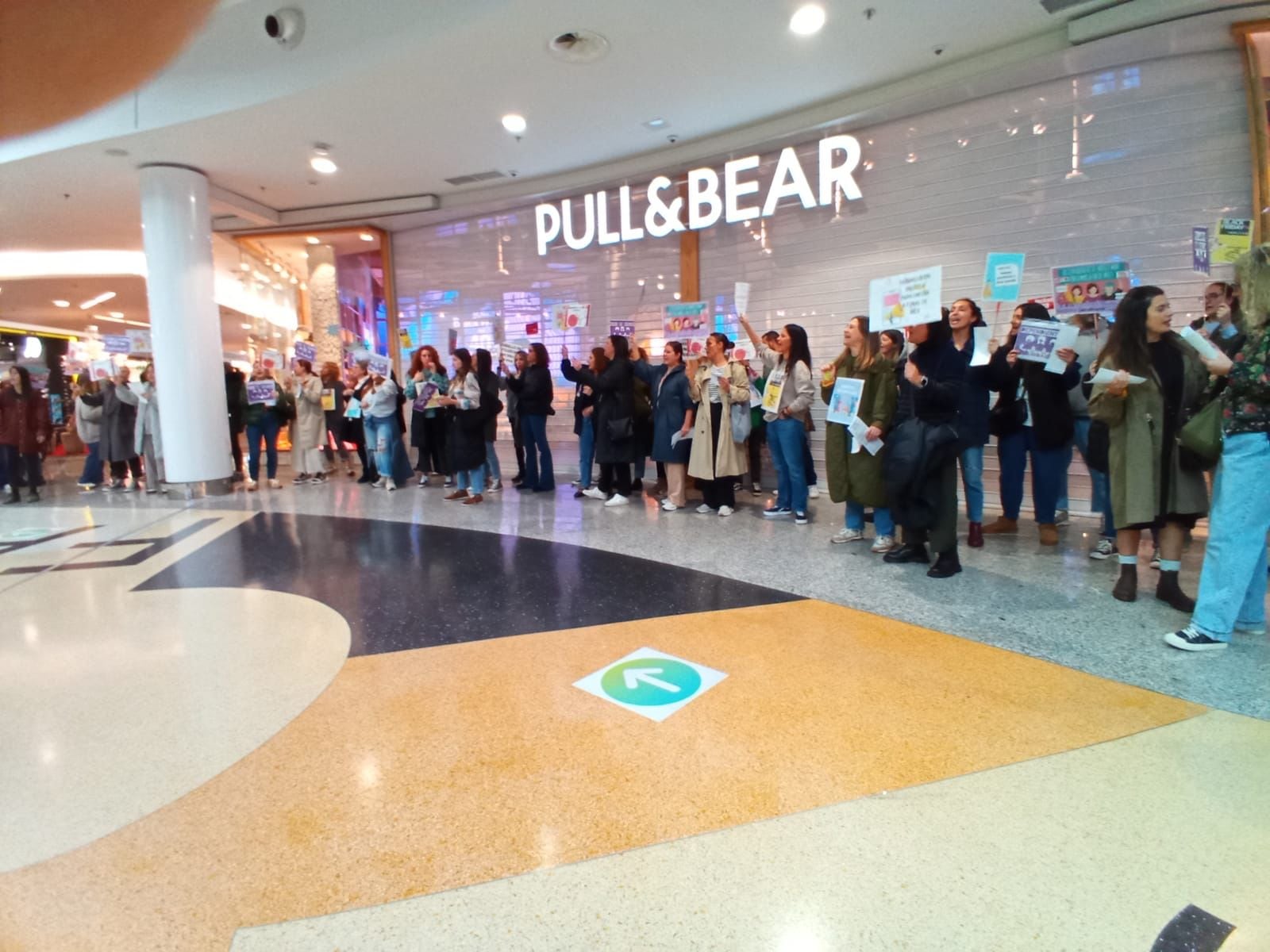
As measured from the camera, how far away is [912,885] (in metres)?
1.52

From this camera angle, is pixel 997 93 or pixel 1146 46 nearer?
pixel 1146 46

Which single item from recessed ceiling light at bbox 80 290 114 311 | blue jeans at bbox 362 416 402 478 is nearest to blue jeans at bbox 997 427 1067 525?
blue jeans at bbox 362 416 402 478

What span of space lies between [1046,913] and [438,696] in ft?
6.47

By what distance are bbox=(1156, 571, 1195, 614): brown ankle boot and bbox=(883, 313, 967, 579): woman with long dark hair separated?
94 centimetres

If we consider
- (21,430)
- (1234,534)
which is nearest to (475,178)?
(21,430)

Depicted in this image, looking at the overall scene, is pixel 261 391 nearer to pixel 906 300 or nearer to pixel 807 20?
pixel 807 20

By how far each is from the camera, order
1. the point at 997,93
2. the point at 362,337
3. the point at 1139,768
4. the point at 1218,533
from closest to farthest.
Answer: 1. the point at 1139,768
2. the point at 1218,533
3. the point at 997,93
4. the point at 362,337

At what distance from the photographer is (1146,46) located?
504cm

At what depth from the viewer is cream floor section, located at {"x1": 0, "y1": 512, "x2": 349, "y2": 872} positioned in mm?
1928

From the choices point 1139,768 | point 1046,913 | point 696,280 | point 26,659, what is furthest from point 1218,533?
point 696,280

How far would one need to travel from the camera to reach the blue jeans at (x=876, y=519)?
4.38 metres

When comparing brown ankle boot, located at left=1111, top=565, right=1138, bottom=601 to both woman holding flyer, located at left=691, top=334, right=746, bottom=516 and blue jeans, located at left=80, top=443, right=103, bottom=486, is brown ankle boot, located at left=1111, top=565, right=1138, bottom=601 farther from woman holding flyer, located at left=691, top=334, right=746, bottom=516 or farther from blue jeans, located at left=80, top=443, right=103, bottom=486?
blue jeans, located at left=80, top=443, right=103, bottom=486

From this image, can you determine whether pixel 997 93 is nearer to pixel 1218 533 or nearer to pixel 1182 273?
pixel 1182 273

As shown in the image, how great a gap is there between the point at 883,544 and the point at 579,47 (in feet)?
14.5
